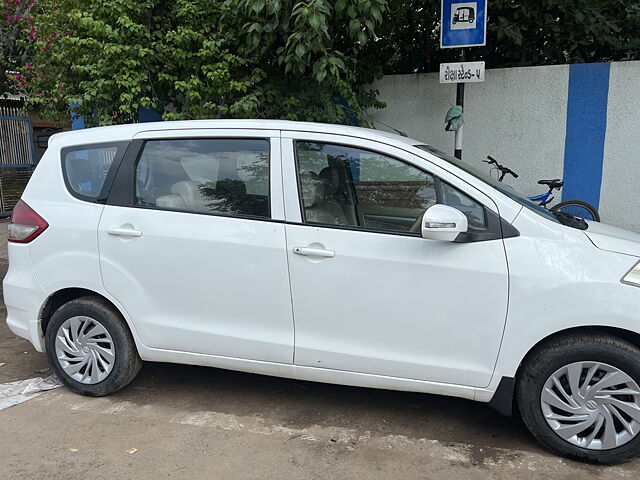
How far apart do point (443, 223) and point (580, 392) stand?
43.7 inches

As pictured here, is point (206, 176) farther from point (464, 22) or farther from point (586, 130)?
point (586, 130)

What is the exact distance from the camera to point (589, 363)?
279 centimetres

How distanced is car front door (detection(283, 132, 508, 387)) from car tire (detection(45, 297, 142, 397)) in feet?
3.89

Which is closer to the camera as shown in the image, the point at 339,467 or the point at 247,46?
the point at 339,467

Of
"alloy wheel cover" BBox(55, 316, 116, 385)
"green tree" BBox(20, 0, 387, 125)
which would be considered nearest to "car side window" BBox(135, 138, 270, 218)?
Answer: "alloy wheel cover" BBox(55, 316, 116, 385)

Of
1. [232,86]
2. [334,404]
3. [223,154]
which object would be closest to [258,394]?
[334,404]

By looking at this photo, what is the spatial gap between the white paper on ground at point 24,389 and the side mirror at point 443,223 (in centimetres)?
277

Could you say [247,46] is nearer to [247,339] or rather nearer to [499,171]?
[499,171]

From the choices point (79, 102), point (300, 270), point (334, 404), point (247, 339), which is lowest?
point (334, 404)

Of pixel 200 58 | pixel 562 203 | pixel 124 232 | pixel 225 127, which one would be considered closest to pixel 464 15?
pixel 562 203

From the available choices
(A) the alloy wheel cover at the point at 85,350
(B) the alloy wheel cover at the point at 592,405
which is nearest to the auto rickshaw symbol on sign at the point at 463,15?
(B) the alloy wheel cover at the point at 592,405

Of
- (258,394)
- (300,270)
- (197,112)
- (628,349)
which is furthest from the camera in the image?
(197,112)

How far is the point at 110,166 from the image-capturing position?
355cm

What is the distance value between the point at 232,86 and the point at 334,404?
3903mm
